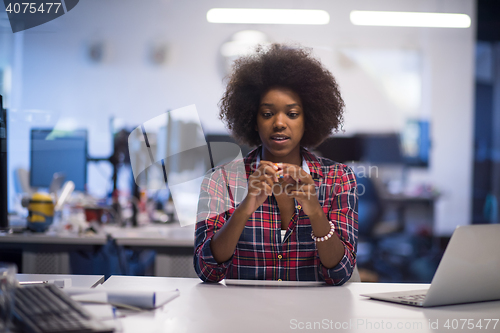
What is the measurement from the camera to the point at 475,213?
4.52 meters

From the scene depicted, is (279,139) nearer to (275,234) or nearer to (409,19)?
(275,234)

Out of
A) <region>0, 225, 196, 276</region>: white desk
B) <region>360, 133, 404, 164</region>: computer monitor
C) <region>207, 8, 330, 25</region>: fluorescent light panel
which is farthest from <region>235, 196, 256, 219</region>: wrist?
<region>207, 8, 330, 25</region>: fluorescent light panel

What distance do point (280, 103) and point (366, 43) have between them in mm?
3595

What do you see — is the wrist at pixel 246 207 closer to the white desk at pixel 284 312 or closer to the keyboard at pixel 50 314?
the white desk at pixel 284 312

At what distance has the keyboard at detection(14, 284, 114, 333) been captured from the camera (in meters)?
0.64

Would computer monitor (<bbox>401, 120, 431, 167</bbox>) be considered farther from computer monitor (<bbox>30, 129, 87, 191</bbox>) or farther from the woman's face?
the woman's face

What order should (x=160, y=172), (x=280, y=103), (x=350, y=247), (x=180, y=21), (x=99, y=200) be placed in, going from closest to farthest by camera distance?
(x=350, y=247), (x=280, y=103), (x=160, y=172), (x=99, y=200), (x=180, y=21)

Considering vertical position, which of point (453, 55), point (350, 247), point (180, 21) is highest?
point (180, 21)

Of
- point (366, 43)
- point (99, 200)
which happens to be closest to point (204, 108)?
point (99, 200)

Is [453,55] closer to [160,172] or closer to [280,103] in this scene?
[160,172]

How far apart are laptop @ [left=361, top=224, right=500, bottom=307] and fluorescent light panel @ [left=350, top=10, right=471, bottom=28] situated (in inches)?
157

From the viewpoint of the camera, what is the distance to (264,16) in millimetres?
4281

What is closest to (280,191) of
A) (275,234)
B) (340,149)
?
(275,234)

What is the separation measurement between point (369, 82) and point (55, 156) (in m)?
3.26
